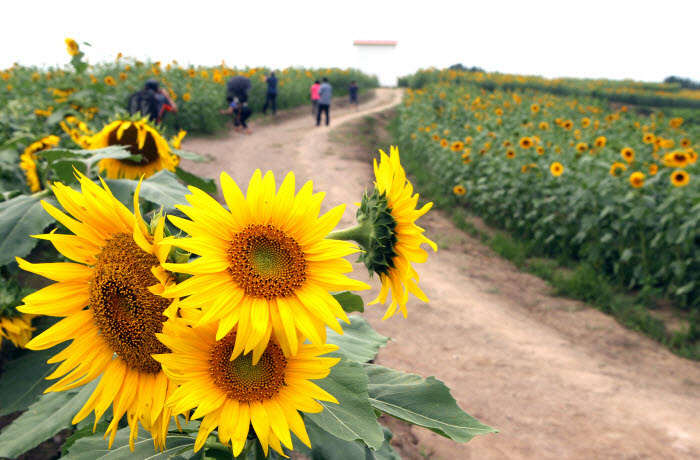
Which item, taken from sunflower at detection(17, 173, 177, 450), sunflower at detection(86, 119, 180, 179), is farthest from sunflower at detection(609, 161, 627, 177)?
sunflower at detection(17, 173, 177, 450)

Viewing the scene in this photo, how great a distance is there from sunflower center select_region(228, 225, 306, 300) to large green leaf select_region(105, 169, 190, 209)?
526 mm

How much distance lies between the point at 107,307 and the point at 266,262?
1.02 ft

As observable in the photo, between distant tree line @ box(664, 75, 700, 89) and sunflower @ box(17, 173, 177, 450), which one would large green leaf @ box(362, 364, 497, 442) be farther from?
distant tree line @ box(664, 75, 700, 89)

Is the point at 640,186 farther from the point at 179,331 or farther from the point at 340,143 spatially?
the point at 340,143

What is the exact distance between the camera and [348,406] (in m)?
1.10

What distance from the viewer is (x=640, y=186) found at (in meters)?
5.97

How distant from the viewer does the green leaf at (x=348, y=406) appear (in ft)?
3.56

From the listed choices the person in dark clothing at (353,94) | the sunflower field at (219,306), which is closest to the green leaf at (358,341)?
the sunflower field at (219,306)

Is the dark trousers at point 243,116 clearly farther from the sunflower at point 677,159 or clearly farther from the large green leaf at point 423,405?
the large green leaf at point 423,405

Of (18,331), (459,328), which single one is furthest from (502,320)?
(18,331)

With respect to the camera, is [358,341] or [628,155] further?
[628,155]

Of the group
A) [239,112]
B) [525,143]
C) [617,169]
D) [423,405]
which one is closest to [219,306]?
[423,405]

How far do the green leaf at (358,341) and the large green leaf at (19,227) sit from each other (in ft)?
3.02

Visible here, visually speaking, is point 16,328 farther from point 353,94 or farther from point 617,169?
point 353,94
